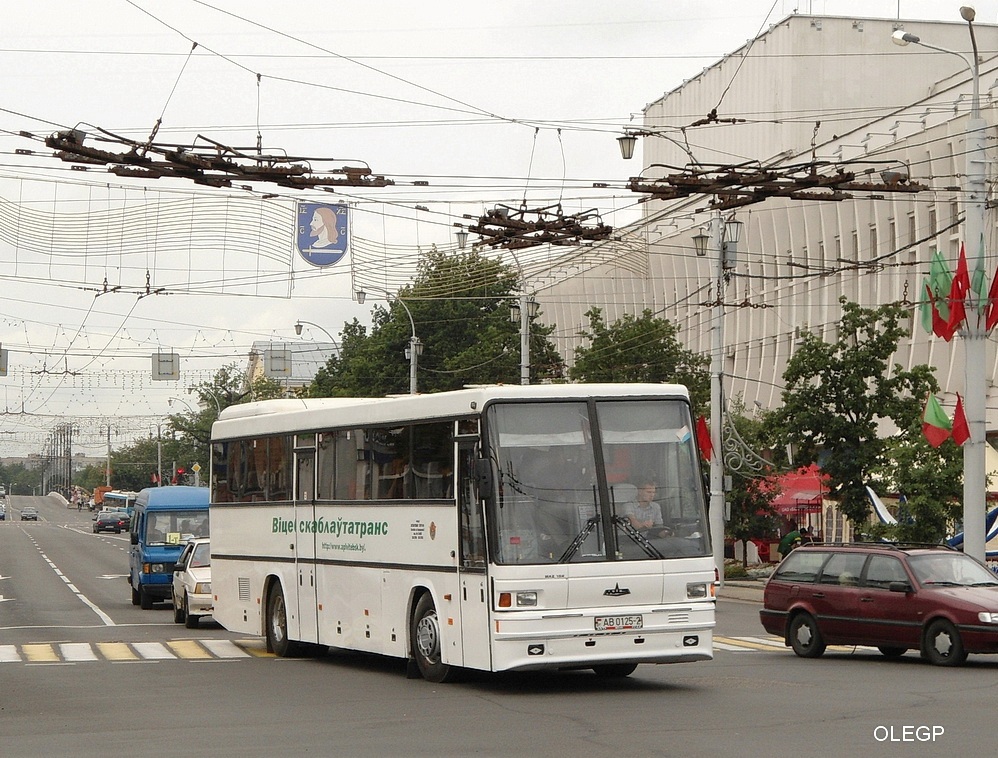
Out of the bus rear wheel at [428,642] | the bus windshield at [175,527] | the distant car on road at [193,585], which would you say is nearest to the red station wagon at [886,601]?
the bus rear wheel at [428,642]

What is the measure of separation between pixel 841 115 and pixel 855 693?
63531mm

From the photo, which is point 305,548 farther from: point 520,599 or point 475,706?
point 475,706

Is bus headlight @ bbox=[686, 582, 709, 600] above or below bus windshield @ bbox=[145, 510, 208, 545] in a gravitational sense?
below

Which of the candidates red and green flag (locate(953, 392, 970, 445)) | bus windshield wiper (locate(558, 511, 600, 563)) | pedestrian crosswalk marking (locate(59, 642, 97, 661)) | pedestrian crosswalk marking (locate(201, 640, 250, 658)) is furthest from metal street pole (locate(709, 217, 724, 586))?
bus windshield wiper (locate(558, 511, 600, 563))

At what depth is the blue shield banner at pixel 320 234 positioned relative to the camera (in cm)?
2520

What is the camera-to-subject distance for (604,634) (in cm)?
1468

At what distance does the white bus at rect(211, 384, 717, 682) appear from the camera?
1459 cm

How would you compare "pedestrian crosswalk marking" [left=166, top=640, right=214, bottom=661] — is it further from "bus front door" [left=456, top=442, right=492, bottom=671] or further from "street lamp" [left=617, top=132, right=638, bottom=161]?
"street lamp" [left=617, top=132, right=638, bottom=161]

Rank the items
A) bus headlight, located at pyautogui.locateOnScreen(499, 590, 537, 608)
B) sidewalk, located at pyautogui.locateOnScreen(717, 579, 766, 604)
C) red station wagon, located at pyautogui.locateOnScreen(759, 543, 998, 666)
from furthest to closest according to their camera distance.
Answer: sidewalk, located at pyautogui.locateOnScreen(717, 579, 766, 604)
red station wagon, located at pyautogui.locateOnScreen(759, 543, 998, 666)
bus headlight, located at pyautogui.locateOnScreen(499, 590, 537, 608)

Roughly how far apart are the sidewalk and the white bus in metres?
20.3

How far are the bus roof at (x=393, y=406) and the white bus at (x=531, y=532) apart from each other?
2 cm

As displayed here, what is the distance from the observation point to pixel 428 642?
16.2 meters

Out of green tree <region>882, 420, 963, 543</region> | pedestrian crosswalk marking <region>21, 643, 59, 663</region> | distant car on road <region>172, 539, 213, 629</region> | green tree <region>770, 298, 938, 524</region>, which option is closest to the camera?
pedestrian crosswalk marking <region>21, 643, 59, 663</region>

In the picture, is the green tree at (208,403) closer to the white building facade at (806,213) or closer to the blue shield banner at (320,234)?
the white building facade at (806,213)
